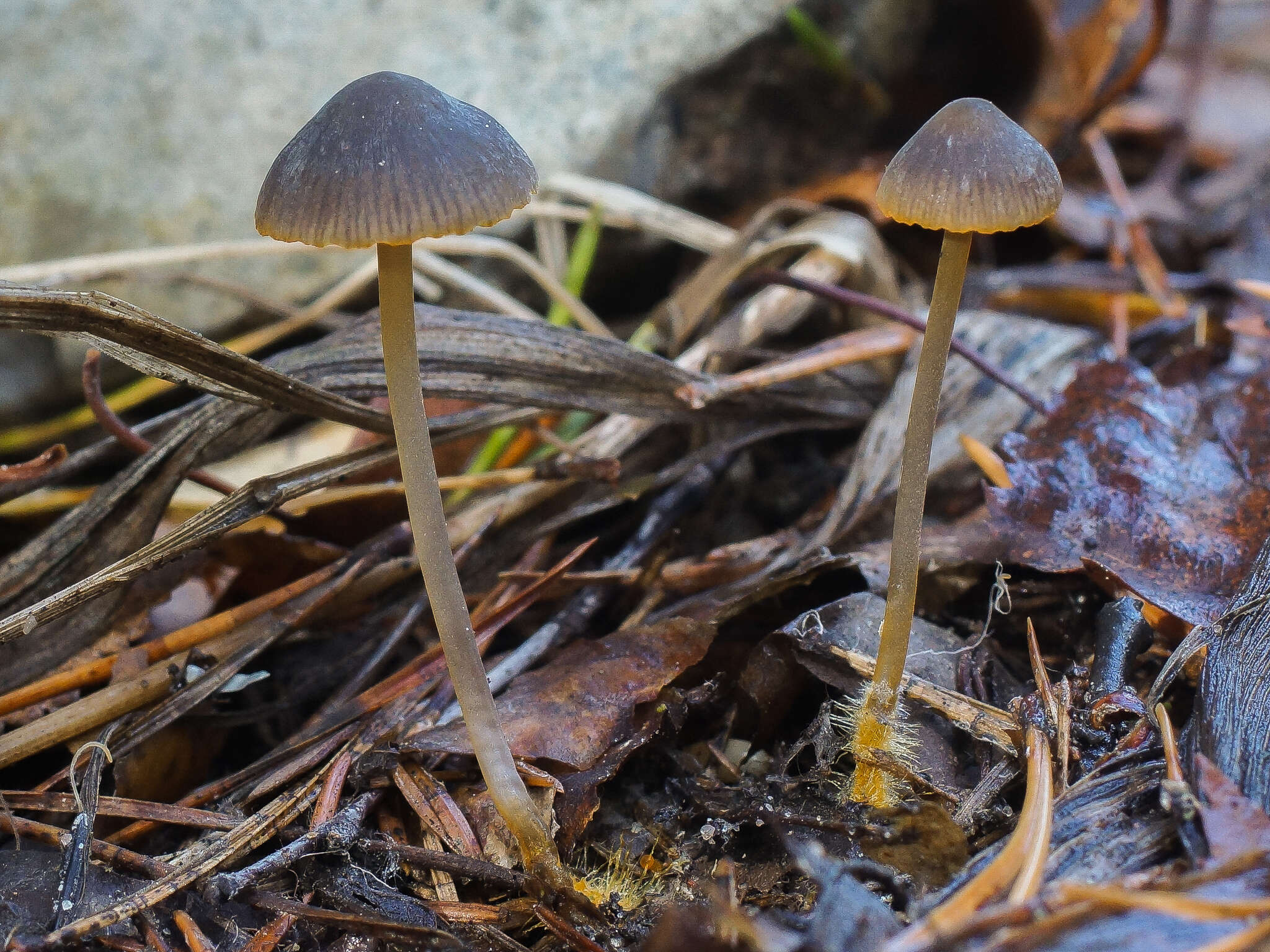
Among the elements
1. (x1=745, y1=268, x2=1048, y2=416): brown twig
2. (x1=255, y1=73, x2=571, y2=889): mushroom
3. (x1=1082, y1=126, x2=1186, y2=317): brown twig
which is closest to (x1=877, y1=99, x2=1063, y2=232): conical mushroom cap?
(x1=255, y1=73, x2=571, y2=889): mushroom

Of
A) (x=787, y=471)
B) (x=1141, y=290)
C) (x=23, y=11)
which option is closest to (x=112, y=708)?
(x=787, y=471)

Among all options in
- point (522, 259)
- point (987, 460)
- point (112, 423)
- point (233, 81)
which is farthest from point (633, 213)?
point (112, 423)

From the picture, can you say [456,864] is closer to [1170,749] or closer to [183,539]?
[183,539]

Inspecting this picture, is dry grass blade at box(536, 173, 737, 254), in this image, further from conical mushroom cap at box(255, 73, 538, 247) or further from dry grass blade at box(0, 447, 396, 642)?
conical mushroom cap at box(255, 73, 538, 247)

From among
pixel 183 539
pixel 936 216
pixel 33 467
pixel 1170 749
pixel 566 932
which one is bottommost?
pixel 566 932

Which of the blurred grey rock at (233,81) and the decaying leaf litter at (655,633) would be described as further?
the blurred grey rock at (233,81)

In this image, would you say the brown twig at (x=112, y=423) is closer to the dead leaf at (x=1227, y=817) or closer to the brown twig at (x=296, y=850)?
the brown twig at (x=296, y=850)

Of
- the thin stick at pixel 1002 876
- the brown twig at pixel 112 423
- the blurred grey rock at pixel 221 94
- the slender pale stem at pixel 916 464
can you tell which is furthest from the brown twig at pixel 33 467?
the thin stick at pixel 1002 876
